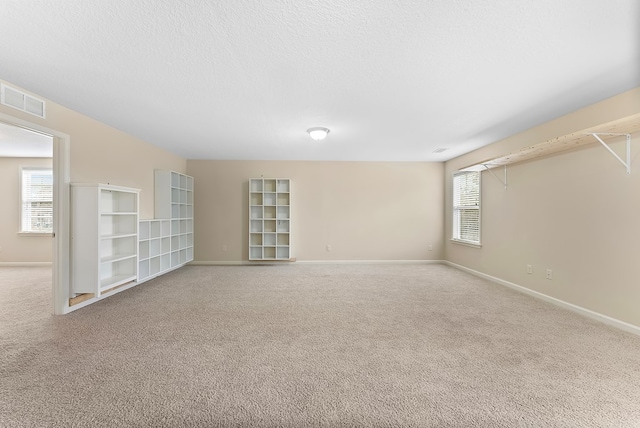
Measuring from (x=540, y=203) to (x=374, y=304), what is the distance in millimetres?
2711

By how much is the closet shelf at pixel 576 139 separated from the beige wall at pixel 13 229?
8992 millimetres

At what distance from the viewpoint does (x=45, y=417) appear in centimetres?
156

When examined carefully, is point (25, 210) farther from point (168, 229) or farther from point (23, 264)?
point (168, 229)

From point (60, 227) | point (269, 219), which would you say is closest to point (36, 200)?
point (60, 227)

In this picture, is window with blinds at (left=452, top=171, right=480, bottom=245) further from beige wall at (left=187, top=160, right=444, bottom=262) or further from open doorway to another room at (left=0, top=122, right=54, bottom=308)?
open doorway to another room at (left=0, top=122, right=54, bottom=308)

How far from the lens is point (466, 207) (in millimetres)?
5656

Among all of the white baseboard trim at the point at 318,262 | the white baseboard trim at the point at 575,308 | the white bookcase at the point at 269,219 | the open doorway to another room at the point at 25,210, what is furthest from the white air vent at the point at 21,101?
the white baseboard trim at the point at 575,308

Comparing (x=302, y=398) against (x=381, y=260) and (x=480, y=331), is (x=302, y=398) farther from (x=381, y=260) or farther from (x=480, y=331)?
A: (x=381, y=260)

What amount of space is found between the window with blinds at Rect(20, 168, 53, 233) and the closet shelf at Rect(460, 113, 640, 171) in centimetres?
888

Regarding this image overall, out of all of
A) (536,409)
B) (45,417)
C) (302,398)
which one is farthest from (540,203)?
(45,417)

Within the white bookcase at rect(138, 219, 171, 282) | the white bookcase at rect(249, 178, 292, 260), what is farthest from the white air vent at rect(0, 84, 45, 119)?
the white bookcase at rect(249, 178, 292, 260)

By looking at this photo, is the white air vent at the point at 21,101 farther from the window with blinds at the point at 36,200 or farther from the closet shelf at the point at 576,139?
the closet shelf at the point at 576,139

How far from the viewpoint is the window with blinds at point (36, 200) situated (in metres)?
6.11

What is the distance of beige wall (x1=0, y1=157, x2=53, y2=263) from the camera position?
235 inches
